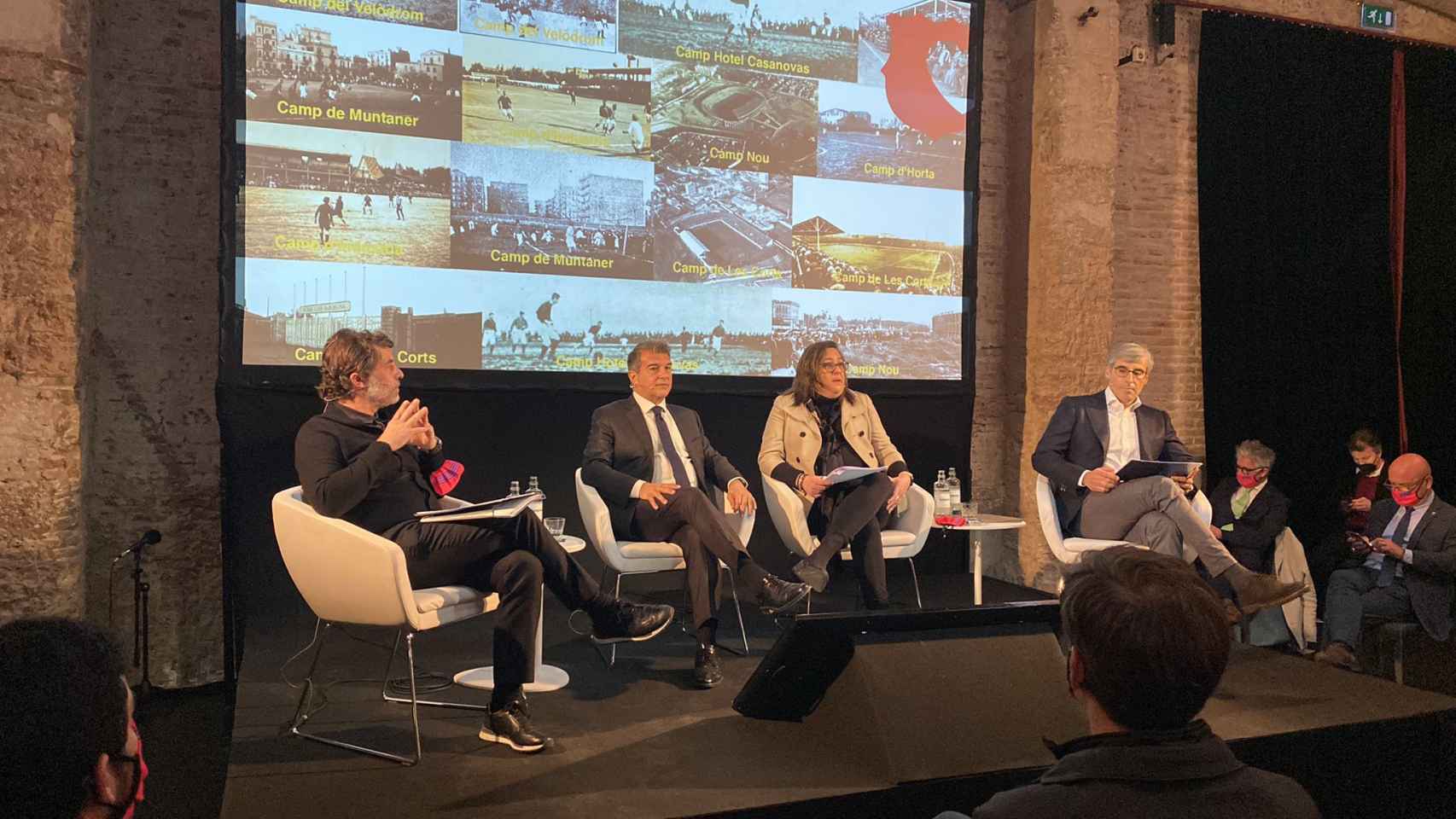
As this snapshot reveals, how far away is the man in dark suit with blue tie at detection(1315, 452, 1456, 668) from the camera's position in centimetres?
455

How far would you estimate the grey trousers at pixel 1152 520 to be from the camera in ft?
13.7

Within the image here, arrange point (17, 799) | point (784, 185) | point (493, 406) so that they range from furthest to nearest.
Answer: point (784, 185)
point (493, 406)
point (17, 799)

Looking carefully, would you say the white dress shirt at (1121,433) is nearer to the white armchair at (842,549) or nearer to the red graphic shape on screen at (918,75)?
the white armchair at (842,549)

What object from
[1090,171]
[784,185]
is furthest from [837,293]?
[1090,171]

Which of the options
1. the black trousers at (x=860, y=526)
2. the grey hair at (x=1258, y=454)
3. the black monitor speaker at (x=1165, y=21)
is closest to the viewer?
the black trousers at (x=860, y=526)

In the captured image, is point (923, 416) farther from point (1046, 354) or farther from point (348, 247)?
point (348, 247)

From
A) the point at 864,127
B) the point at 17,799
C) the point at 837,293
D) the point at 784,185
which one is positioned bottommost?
the point at 17,799

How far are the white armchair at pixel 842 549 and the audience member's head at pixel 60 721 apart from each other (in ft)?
11.4

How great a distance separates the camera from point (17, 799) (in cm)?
103

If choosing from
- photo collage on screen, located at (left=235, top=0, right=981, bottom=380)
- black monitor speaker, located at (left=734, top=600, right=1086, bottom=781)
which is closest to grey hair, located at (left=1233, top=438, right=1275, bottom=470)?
photo collage on screen, located at (left=235, top=0, right=981, bottom=380)

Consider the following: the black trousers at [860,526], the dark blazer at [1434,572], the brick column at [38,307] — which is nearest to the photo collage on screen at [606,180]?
the brick column at [38,307]

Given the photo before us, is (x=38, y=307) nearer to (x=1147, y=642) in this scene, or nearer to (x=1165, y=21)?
(x=1147, y=642)

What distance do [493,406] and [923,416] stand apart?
99.5 inches

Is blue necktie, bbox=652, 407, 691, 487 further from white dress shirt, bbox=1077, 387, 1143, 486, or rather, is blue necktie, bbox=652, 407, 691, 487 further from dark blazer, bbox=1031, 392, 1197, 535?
white dress shirt, bbox=1077, 387, 1143, 486
